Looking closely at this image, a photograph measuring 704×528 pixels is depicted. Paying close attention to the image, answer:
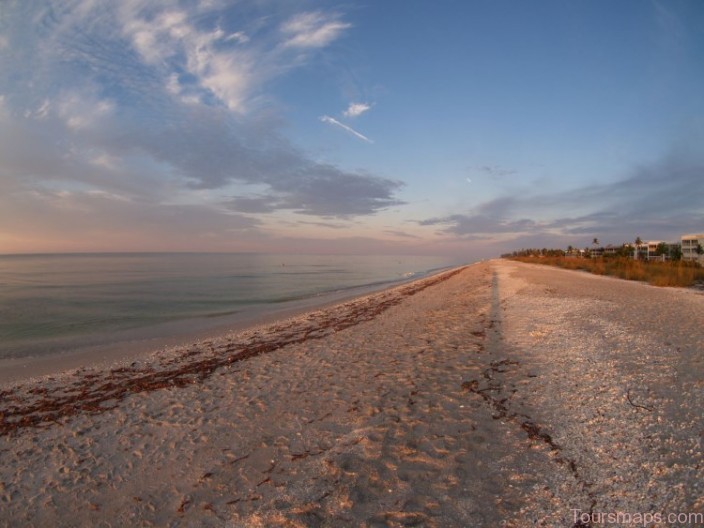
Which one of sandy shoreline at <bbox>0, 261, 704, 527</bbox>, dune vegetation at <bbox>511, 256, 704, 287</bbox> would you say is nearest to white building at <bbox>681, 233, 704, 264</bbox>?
dune vegetation at <bbox>511, 256, 704, 287</bbox>

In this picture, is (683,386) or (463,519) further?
(683,386)

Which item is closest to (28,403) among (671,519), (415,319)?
(671,519)

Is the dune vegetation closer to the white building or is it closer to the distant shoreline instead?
the distant shoreline

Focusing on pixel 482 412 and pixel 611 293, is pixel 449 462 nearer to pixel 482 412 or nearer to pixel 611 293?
pixel 482 412

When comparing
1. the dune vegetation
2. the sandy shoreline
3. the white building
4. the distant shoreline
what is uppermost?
the white building

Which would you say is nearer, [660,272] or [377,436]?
[377,436]

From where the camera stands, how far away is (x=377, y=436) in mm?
5051

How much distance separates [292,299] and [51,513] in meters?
23.3

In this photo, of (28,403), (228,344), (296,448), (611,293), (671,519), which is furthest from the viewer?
(611,293)

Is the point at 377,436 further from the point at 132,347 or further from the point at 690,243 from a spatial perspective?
the point at 690,243

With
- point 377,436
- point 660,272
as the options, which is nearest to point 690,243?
point 660,272

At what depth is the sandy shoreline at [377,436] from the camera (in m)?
3.62

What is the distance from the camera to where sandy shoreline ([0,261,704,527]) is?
3615 mm

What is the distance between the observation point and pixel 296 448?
16.0ft
